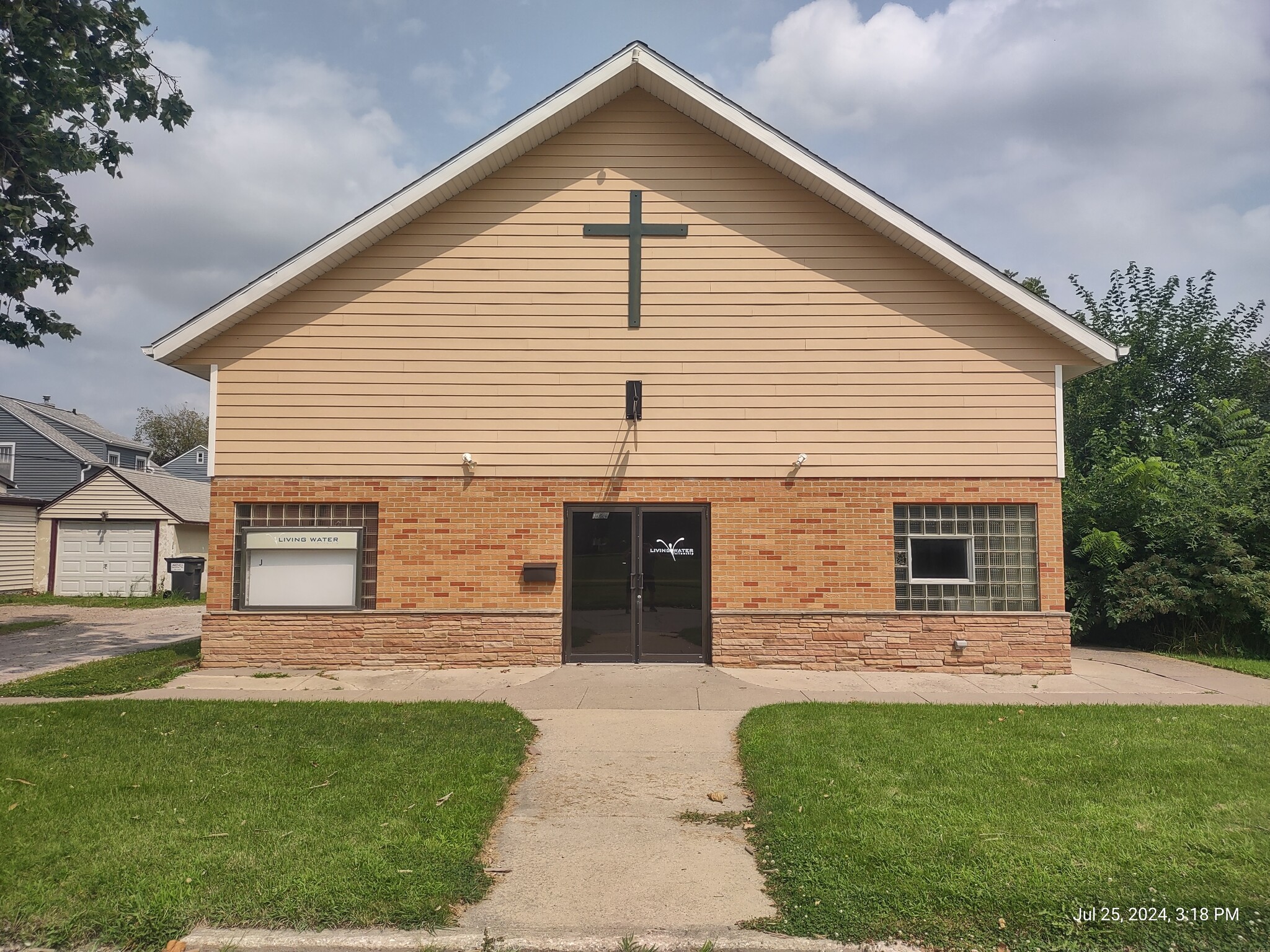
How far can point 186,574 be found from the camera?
23.7 metres

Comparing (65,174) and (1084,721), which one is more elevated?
(65,174)

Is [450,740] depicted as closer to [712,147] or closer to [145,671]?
[145,671]

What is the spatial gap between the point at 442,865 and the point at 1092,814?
4030mm

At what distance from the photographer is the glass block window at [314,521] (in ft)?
36.9

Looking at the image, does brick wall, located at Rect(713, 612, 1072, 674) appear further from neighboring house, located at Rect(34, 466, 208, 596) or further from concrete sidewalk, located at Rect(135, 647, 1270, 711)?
neighboring house, located at Rect(34, 466, 208, 596)

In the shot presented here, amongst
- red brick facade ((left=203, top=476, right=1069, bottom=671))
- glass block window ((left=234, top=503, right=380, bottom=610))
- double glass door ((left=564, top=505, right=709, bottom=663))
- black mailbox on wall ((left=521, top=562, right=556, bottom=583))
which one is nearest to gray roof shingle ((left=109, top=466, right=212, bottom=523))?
glass block window ((left=234, top=503, right=380, bottom=610))

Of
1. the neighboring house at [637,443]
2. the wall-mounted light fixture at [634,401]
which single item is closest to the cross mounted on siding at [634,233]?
the neighboring house at [637,443]

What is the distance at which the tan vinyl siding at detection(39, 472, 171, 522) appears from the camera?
24.4m

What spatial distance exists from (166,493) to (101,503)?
2605 mm

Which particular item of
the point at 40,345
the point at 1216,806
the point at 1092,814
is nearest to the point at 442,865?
the point at 1092,814

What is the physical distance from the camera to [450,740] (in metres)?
7.14

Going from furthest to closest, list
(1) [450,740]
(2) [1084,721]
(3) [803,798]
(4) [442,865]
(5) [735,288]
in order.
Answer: (5) [735,288] → (2) [1084,721] → (1) [450,740] → (3) [803,798] → (4) [442,865]

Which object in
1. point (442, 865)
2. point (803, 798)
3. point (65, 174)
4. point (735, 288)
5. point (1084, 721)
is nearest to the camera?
point (442, 865)

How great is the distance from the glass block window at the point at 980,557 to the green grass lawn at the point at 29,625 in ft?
52.9
